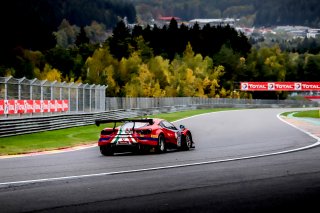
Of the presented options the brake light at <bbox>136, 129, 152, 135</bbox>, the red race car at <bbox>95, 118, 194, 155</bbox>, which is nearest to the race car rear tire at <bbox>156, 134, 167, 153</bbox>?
the red race car at <bbox>95, 118, 194, 155</bbox>

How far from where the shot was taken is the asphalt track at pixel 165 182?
8.34 meters

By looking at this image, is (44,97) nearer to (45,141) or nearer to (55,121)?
(55,121)

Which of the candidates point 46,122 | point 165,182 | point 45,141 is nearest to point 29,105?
point 46,122

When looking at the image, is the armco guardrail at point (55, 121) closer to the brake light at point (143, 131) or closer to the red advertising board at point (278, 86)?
the brake light at point (143, 131)

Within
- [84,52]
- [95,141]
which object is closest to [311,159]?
[95,141]

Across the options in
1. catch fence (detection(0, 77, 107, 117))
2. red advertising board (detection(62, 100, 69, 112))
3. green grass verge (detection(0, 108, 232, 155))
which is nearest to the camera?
green grass verge (detection(0, 108, 232, 155))

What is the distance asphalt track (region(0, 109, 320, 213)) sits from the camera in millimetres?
8344

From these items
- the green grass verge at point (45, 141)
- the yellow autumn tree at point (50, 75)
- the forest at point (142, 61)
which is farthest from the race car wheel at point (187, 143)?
the yellow autumn tree at point (50, 75)

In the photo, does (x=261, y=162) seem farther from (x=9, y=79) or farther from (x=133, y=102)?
(x=133, y=102)

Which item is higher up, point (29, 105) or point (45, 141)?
point (29, 105)

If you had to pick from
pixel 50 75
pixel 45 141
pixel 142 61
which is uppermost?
pixel 142 61

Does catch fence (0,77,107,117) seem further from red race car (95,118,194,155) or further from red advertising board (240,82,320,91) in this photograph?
red advertising board (240,82,320,91)

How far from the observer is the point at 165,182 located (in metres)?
11.0

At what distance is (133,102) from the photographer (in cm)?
4975
